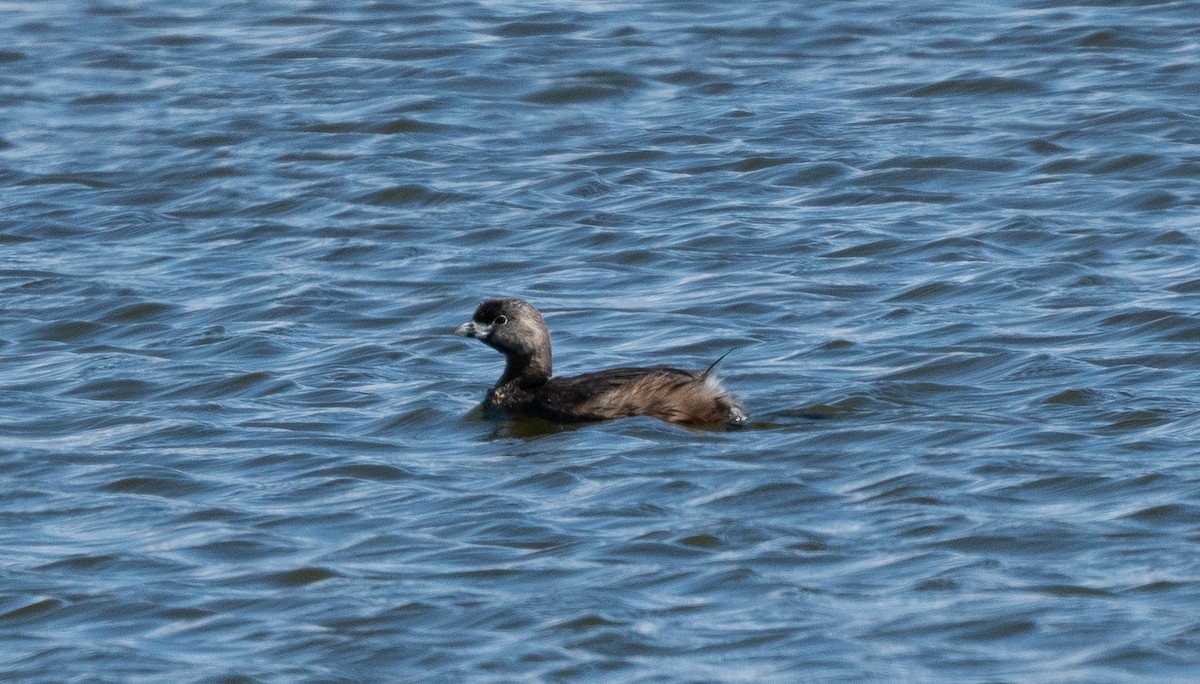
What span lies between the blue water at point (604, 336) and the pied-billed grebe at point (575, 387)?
153 mm

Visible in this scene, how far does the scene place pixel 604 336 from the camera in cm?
1195

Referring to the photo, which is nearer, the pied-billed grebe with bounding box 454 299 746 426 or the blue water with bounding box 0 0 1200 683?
the blue water with bounding box 0 0 1200 683

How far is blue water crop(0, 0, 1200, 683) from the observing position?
7570 mm

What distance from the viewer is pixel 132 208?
1502 centimetres

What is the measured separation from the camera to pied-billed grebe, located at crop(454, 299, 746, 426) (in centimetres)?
1001

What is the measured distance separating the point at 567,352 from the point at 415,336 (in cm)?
86

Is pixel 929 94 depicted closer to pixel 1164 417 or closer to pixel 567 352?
pixel 567 352

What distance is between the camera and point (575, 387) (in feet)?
33.9

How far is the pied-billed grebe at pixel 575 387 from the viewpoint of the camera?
32.8ft

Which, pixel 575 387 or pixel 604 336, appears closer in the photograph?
pixel 575 387

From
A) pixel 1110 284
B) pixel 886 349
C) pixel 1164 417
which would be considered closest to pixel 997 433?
pixel 1164 417

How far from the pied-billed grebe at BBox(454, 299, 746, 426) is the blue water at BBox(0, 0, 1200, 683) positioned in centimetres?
15

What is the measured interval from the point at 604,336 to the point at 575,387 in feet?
5.41

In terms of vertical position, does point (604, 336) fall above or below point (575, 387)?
below
